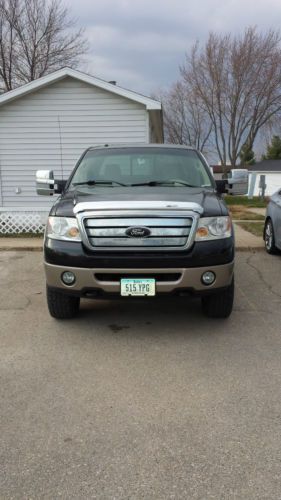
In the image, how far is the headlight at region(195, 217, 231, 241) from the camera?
14.4ft

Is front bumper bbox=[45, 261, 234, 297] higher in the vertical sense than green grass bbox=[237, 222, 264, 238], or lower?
higher

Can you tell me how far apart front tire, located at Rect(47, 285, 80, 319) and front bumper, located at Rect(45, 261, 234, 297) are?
1.39ft

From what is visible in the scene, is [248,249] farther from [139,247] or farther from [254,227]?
[139,247]

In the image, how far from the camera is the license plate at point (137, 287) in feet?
14.1

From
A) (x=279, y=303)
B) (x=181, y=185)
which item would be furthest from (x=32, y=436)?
(x=279, y=303)

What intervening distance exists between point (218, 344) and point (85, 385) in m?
1.39

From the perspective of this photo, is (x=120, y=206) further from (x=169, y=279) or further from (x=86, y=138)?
(x=86, y=138)

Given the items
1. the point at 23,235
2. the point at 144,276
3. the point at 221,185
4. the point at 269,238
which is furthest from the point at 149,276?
the point at 23,235

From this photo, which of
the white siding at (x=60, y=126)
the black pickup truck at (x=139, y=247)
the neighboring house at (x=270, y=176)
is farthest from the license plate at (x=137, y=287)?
the neighboring house at (x=270, y=176)

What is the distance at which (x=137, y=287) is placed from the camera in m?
4.31

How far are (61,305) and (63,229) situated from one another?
0.90 metres

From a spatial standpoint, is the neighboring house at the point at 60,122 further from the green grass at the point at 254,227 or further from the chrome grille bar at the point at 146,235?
the chrome grille bar at the point at 146,235

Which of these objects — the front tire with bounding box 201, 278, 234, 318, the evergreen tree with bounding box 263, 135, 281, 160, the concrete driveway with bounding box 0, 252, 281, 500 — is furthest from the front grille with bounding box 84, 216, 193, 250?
the evergreen tree with bounding box 263, 135, 281, 160

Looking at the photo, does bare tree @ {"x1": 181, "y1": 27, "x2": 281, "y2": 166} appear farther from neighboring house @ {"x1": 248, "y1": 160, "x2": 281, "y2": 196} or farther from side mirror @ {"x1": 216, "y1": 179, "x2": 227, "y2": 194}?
side mirror @ {"x1": 216, "y1": 179, "x2": 227, "y2": 194}
